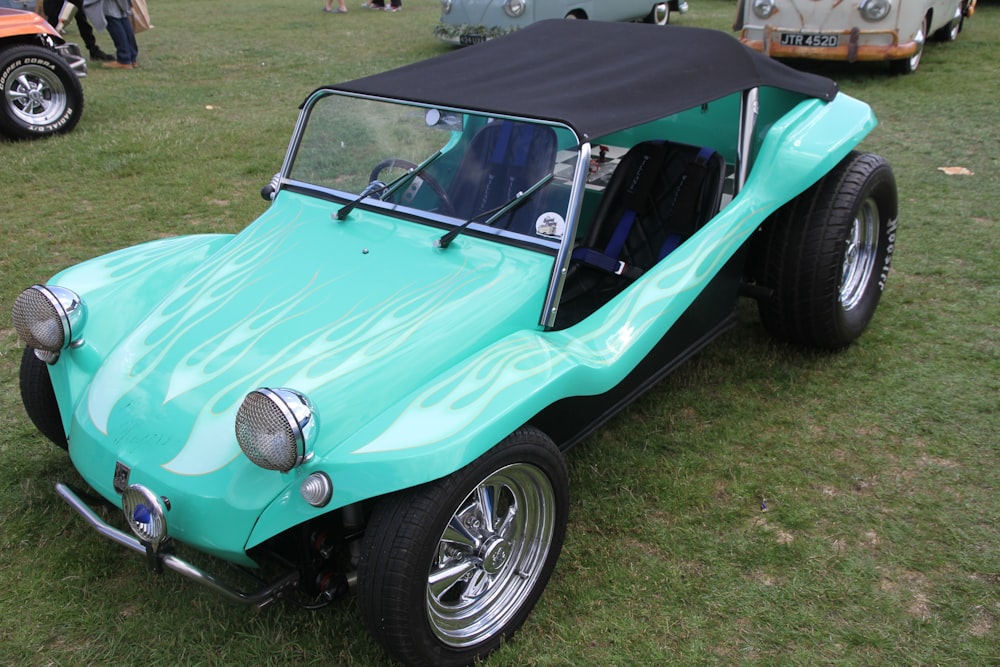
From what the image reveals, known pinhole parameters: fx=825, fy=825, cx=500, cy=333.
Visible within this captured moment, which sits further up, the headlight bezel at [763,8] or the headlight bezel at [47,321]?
the headlight bezel at [47,321]

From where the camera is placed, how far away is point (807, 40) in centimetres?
824

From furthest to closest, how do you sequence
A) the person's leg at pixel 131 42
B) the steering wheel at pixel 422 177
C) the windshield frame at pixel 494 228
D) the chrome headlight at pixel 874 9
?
the person's leg at pixel 131 42
the chrome headlight at pixel 874 9
the steering wheel at pixel 422 177
the windshield frame at pixel 494 228

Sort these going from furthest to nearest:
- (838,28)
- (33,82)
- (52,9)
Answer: (52,9) < (838,28) < (33,82)

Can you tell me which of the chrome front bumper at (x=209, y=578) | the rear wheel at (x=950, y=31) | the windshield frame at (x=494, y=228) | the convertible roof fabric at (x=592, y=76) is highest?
the convertible roof fabric at (x=592, y=76)

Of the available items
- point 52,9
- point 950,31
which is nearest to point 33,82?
point 52,9

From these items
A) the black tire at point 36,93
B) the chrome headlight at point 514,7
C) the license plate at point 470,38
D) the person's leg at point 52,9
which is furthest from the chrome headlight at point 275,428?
the person's leg at point 52,9

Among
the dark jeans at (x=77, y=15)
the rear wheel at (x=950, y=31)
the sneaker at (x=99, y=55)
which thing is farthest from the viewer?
the sneaker at (x=99, y=55)

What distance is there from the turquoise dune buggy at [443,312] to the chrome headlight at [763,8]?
17.0 feet

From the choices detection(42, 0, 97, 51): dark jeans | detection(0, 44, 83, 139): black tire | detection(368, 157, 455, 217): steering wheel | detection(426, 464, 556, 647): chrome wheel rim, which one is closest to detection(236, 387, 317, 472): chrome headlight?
detection(426, 464, 556, 647): chrome wheel rim

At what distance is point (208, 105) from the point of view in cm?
841

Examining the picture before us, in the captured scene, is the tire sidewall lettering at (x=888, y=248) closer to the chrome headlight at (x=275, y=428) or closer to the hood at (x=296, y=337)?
the hood at (x=296, y=337)

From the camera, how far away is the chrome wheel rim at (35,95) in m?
6.86

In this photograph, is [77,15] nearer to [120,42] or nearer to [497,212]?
[120,42]

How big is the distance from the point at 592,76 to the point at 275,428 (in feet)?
5.91
